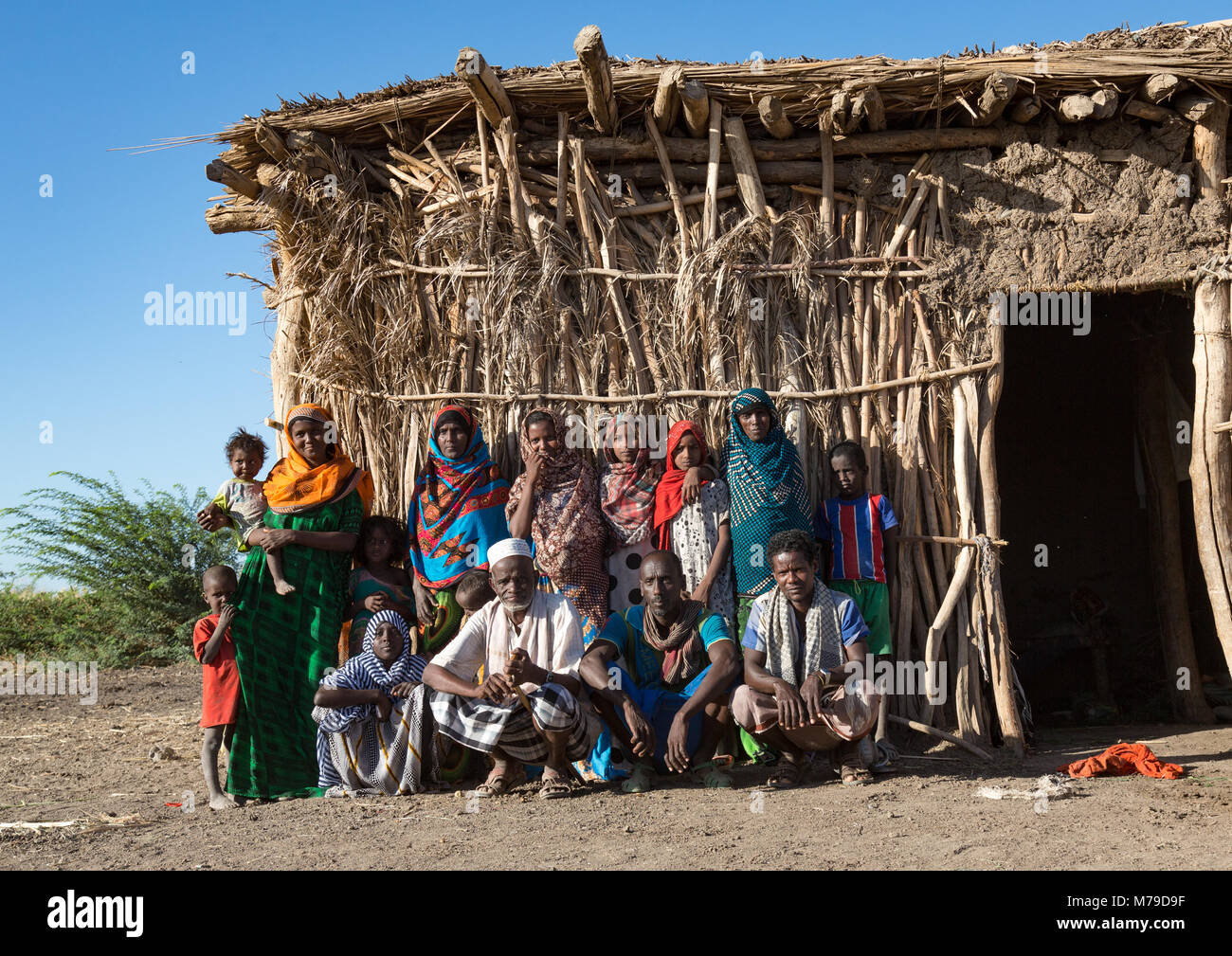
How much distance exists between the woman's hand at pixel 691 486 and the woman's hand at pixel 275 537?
6.65 feet

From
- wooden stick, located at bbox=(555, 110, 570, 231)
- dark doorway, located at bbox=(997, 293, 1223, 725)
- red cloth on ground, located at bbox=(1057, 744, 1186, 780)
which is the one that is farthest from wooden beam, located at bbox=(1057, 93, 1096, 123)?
red cloth on ground, located at bbox=(1057, 744, 1186, 780)

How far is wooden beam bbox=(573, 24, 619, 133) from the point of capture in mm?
5402

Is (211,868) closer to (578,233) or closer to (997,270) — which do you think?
(578,233)

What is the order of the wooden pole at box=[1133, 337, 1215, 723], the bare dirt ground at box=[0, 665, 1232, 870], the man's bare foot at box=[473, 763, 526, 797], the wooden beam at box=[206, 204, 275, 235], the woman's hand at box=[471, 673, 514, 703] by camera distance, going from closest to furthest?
the bare dirt ground at box=[0, 665, 1232, 870] → the woman's hand at box=[471, 673, 514, 703] → the man's bare foot at box=[473, 763, 526, 797] → the wooden beam at box=[206, 204, 275, 235] → the wooden pole at box=[1133, 337, 1215, 723]

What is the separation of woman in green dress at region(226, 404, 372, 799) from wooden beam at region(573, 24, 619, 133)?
2.31m

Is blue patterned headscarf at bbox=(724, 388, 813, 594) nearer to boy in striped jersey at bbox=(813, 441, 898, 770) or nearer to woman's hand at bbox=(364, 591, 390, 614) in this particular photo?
boy in striped jersey at bbox=(813, 441, 898, 770)

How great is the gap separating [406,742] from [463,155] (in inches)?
137

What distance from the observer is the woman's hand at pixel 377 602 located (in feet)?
17.5

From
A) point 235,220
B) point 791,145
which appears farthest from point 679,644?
point 235,220

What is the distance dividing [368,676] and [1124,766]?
369 centimetres

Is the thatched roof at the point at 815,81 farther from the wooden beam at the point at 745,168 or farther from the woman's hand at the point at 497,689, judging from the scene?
the woman's hand at the point at 497,689

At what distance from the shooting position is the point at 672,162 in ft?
20.7

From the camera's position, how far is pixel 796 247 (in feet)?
20.1

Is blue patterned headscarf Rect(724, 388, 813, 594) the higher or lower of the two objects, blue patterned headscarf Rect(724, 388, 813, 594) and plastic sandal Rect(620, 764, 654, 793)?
the higher
